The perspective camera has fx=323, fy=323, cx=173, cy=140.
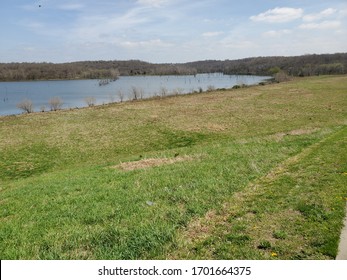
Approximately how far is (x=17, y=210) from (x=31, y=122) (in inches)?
1534

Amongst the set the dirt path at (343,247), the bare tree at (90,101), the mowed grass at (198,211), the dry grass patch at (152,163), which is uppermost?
the bare tree at (90,101)

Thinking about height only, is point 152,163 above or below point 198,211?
below

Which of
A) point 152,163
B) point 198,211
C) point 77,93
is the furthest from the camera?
point 77,93

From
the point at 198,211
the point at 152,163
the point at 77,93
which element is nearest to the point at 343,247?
the point at 198,211

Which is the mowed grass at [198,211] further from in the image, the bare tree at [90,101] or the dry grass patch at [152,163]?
the bare tree at [90,101]

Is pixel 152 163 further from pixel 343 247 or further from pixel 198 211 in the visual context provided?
pixel 343 247

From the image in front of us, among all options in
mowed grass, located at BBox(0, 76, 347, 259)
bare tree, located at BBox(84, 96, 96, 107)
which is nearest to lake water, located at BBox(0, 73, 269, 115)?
bare tree, located at BBox(84, 96, 96, 107)

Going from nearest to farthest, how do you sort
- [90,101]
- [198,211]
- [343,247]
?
[343,247]
[198,211]
[90,101]

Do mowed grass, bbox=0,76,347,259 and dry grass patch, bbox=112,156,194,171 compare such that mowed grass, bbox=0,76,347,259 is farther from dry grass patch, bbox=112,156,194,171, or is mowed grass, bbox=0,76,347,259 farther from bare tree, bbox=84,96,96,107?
bare tree, bbox=84,96,96,107

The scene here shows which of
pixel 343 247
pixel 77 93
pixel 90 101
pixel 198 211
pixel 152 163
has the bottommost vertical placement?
pixel 152 163

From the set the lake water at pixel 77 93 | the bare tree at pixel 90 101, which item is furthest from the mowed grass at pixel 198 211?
the lake water at pixel 77 93
